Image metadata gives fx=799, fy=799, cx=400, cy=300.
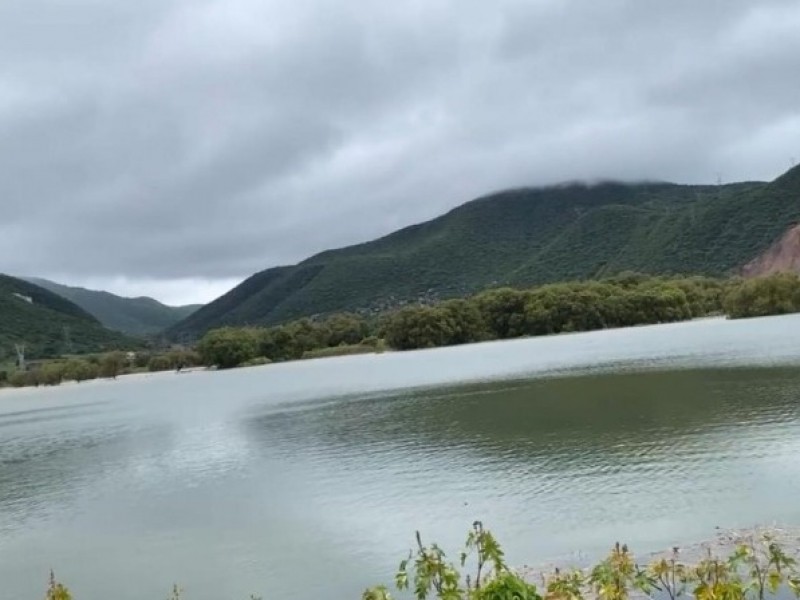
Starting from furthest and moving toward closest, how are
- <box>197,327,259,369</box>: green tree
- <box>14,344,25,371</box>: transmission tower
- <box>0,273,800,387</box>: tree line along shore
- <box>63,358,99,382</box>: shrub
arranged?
<box>14,344,25,371</box>: transmission tower → <box>63,358,99,382</box>: shrub → <box>197,327,259,369</box>: green tree → <box>0,273,800,387</box>: tree line along shore

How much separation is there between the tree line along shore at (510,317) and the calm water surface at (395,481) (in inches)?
2874

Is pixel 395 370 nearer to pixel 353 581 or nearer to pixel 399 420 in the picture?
pixel 399 420

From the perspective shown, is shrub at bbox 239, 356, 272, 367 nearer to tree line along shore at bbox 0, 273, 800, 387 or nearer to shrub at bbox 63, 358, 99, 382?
tree line along shore at bbox 0, 273, 800, 387

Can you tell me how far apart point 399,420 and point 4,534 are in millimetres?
21592

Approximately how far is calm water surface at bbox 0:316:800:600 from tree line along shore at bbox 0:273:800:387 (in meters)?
73.0

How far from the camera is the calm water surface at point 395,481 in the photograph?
1858cm

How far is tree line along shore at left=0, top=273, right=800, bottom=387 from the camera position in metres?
117

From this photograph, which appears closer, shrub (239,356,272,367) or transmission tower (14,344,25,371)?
shrub (239,356,272,367)

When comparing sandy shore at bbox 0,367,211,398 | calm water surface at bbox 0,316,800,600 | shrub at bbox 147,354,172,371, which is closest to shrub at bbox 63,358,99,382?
sandy shore at bbox 0,367,211,398

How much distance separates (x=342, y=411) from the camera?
52781 mm

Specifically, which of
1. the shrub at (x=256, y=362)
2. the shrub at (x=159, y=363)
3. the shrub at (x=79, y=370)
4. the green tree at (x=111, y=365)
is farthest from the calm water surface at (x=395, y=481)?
the shrub at (x=159, y=363)

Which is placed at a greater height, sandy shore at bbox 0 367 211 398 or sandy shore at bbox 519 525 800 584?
sandy shore at bbox 0 367 211 398

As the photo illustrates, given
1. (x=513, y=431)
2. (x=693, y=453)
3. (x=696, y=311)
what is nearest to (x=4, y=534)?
(x=513, y=431)

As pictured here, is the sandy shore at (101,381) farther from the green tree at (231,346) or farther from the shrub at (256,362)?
the shrub at (256,362)
